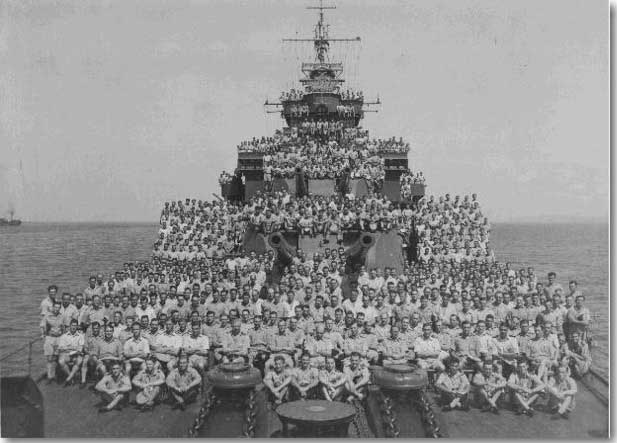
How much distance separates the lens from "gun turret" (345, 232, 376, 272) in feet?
45.4

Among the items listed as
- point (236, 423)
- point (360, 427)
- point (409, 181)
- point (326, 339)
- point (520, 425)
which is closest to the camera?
point (236, 423)

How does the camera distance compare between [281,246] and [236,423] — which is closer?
[236,423]

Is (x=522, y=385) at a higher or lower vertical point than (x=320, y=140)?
lower

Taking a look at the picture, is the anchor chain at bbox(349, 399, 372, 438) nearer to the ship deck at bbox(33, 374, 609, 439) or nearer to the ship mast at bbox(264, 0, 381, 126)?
the ship deck at bbox(33, 374, 609, 439)

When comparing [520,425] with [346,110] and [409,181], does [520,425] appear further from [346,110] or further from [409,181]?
[346,110]

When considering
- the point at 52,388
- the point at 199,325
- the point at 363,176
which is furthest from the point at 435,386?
the point at 363,176

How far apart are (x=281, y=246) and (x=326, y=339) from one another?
5676 millimetres

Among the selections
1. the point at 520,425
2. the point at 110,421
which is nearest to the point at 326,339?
the point at 520,425

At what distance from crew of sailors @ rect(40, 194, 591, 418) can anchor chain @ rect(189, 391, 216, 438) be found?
2.01ft

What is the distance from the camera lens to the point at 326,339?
8.47 meters

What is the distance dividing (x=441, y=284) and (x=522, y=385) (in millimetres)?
3539

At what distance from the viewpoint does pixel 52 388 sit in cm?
909

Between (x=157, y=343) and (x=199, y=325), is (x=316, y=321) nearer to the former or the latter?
(x=199, y=325)

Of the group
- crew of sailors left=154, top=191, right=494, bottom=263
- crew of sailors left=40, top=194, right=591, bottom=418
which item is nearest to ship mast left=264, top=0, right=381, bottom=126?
crew of sailors left=154, top=191, right=494, bottom=263
